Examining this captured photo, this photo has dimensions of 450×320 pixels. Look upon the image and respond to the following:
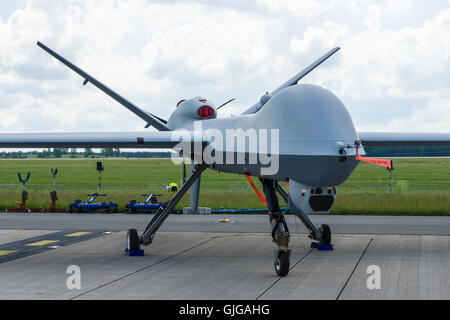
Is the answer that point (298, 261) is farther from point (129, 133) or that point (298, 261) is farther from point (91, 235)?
point (91, 235)

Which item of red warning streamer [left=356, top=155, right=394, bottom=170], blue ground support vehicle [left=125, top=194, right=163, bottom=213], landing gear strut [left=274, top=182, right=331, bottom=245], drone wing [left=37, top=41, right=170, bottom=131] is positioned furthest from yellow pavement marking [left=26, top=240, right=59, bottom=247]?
red warning streamer [left=356, top=155, right=394, bottom=170]

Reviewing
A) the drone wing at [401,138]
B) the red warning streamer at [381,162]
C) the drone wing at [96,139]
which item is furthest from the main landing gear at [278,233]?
the drone wing at [401,138]

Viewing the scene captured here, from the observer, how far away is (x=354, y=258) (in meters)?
14.9

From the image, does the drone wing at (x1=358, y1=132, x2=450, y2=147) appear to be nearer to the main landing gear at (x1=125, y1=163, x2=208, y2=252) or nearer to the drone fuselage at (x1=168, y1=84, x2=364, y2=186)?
the drone fuselage at (x1=168, y1=84, x2=364, y2=186)

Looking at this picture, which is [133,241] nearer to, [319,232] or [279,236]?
[279,236]

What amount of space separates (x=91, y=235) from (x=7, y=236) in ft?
9.02

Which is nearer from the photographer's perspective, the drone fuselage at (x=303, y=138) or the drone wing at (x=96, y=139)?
the drone fuselage at (x=303, y=138)

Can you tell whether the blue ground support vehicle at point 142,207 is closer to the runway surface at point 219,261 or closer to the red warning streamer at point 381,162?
the runway surface at point 219,261

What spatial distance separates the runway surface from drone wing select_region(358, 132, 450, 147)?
9.61 ft

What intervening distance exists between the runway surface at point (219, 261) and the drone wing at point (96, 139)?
2.91 m

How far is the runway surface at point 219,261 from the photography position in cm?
1118

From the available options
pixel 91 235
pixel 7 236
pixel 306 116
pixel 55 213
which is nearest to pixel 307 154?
pixel 306 116

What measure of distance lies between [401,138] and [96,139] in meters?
7.89

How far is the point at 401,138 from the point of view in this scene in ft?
50.9
